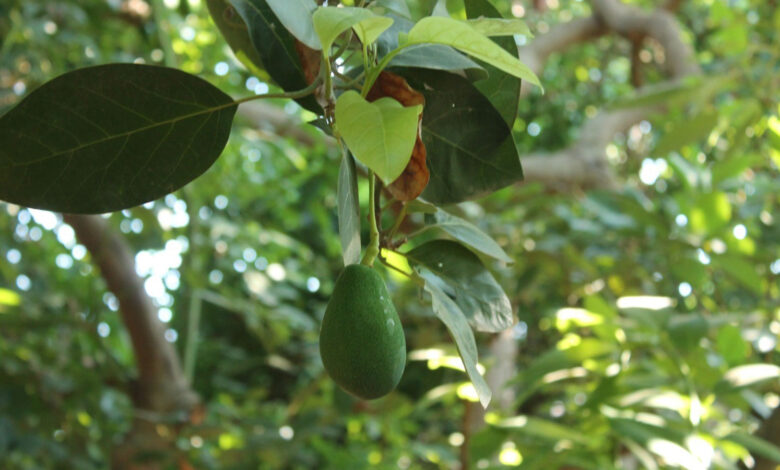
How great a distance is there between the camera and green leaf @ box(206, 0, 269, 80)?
48 centimetres

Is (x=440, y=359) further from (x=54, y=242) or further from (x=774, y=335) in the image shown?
(x=54, y=242)

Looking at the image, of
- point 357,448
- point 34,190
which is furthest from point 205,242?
point 34,190

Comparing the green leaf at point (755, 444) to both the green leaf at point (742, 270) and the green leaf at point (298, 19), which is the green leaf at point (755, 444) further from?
the green leaf at point (298, 19)

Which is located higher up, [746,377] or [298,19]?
[298,19]

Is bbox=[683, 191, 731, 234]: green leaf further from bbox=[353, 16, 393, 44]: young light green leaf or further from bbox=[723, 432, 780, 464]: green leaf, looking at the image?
bbox=[353, 16, 393, 44]: young light green leaf

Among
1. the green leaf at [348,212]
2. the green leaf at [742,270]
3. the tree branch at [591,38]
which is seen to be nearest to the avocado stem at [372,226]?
the green leaf at [348,212]

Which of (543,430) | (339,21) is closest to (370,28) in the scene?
(339,21)

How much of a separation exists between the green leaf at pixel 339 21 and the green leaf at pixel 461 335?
127mm

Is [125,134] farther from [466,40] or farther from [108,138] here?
[466,40]

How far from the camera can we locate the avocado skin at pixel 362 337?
14.6 inches

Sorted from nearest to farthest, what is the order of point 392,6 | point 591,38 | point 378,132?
point 378,132, point 392,6, point 591,38

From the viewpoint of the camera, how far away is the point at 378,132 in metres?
0.34

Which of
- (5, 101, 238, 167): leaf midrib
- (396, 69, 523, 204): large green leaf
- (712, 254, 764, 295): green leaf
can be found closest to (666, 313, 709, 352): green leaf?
(712, 254, 764, 295): green leaf

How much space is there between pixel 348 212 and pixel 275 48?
120mm
